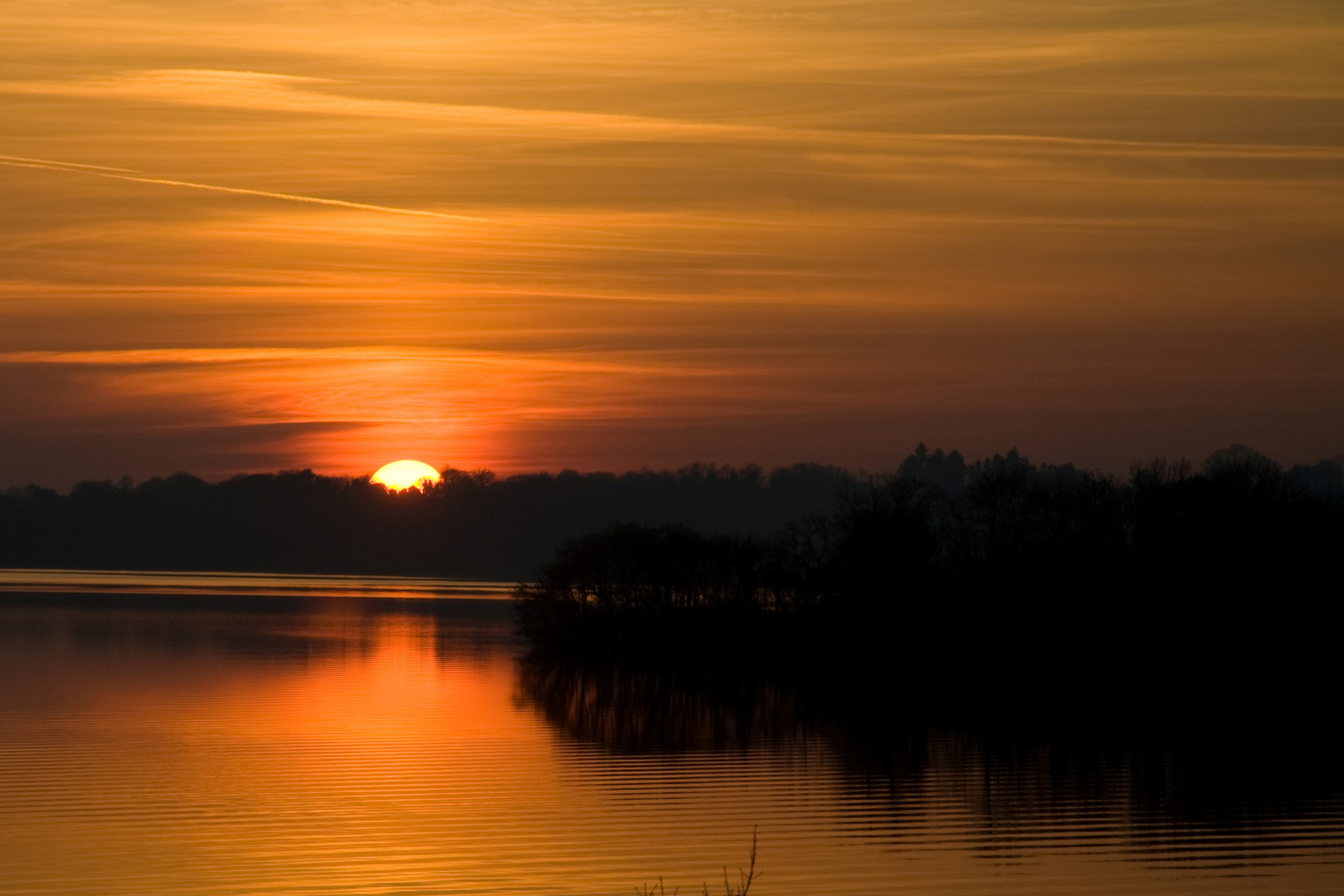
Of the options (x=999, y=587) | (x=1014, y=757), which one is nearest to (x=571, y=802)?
(x=1014, y=757)

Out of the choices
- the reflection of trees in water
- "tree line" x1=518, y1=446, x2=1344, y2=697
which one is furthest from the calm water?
"tree line" x1=518, y1=446, x2=1344, y2=697

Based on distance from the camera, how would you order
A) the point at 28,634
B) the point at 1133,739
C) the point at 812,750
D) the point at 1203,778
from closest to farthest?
the point at 1203,778
the point at 812,750
the point at 1133,739
the point at 28,634

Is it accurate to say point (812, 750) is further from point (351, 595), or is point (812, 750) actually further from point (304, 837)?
point (351, 595)

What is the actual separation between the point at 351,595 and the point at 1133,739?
12132cm

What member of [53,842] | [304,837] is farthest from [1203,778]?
[53,842]

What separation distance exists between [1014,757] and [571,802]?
48.1ft

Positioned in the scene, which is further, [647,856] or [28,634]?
[28,634]

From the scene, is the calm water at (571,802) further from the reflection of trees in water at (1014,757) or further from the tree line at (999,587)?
the tree line at (999,587)

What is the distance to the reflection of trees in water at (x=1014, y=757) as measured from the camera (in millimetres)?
34594

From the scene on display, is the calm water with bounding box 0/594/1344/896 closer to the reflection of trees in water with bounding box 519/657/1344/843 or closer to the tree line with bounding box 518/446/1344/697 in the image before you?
the reflection of trees in water with bounding box 519/657/1344/843

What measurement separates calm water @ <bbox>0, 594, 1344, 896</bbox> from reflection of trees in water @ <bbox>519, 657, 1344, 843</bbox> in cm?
15

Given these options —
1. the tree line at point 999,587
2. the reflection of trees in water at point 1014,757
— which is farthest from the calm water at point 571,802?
the tree line at point 999,587

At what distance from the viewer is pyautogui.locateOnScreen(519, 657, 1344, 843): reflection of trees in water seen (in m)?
34.6

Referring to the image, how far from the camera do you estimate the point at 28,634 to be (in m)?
90.3
